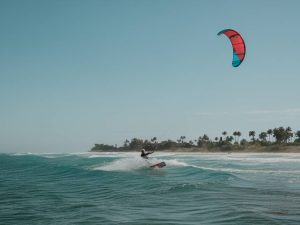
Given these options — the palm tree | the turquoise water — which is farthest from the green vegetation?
the turquoise water

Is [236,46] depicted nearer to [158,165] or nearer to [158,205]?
[158,205]

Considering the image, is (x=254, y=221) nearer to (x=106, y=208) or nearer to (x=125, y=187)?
(x=106, y=208)

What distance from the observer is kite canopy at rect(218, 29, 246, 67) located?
15.6 metres

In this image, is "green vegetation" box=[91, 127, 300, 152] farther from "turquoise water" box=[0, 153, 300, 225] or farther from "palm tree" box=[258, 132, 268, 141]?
"turquoise water" box=[0, 153, 300, 225]

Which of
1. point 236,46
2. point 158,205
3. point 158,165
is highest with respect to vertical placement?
point 236,46

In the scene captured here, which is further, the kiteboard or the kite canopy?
the kiteboard

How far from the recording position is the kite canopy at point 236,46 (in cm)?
1561

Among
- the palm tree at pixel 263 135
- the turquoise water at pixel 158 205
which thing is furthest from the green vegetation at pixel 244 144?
the turquoise water at pixel 158 205

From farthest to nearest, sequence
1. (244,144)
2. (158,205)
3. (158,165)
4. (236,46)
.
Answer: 1. (244,144)
2. (158,165)
3. (236,46)
4. (158,205)

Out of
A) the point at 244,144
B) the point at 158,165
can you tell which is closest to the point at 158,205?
the point at 158,165

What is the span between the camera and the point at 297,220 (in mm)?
9133

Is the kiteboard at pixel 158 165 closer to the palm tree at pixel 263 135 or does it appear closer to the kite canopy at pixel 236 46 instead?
the kite canopy at pixel 236 46

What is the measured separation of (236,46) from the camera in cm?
1608

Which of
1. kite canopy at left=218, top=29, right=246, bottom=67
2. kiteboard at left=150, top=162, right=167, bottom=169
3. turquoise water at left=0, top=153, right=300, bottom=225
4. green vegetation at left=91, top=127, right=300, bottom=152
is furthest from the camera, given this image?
green vegetation at left=91, top=127, right=300, bottom=152
